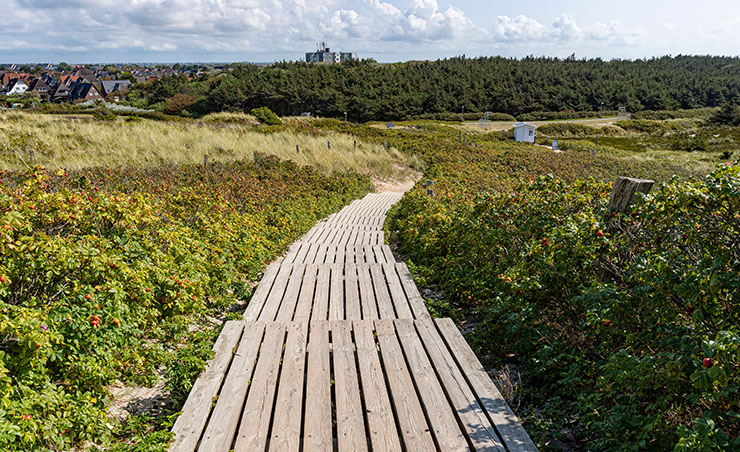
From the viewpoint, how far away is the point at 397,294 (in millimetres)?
4805

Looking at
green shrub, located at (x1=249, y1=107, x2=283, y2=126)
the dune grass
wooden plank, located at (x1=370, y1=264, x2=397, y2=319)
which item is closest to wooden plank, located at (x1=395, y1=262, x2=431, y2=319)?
wooden plank, located at (x1=370, y1=264, x2=397, y2=319)

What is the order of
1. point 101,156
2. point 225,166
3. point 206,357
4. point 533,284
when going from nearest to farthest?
1. point 206,357
2. point 533,284
3. point 225,166
4. point 101,156

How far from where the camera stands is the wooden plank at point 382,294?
4352mm

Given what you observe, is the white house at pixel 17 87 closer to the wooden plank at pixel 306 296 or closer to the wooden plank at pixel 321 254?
the wooden plank at pixel 321 254

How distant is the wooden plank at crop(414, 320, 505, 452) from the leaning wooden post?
1.56m

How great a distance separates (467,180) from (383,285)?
9698mm

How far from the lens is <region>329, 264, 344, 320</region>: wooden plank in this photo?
4434 mm

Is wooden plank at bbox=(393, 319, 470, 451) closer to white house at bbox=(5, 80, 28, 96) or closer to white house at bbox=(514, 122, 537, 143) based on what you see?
white house at bbox=(514, 122, 537, 143)

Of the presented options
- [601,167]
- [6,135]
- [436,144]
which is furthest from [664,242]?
[436,144]

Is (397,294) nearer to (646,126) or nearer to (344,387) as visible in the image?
(344,387)

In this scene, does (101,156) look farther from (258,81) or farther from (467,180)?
(258,81)

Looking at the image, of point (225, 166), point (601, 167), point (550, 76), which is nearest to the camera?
point (225, 166)

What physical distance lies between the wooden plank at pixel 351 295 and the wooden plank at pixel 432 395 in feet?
2.24

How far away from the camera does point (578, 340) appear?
3.49 metres
